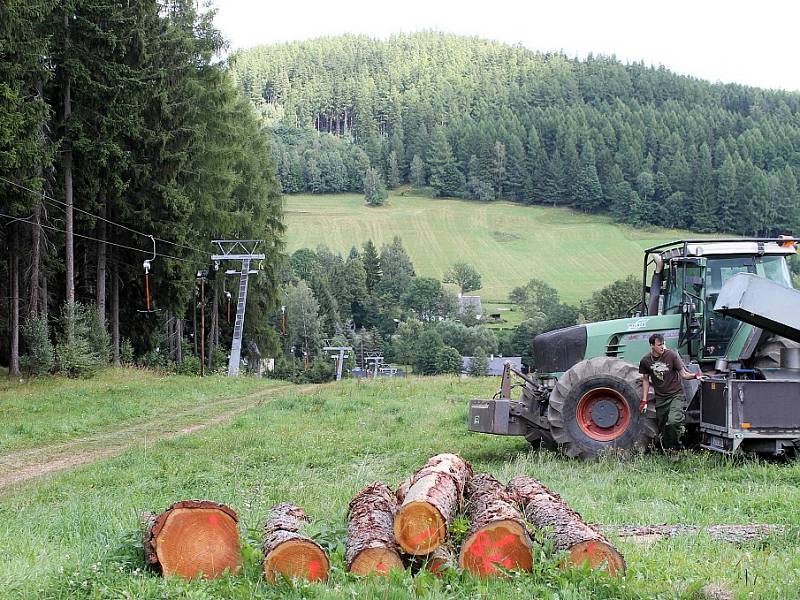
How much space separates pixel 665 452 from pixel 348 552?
6.91 metres

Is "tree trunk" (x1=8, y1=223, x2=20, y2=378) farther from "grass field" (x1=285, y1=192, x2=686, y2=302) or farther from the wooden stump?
"grass field" (x1=285, y1=192, x2=686, y2=302)

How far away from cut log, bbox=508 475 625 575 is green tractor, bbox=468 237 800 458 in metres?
4.77

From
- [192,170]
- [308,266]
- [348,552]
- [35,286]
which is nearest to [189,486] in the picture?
[348,552]

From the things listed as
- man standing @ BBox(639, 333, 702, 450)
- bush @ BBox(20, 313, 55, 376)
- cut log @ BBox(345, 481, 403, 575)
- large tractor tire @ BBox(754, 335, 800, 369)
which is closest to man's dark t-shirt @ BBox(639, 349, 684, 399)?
man standing @ BBox(639, 333, 702, 450)

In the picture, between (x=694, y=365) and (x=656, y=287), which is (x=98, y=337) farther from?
(x=694, y=365)

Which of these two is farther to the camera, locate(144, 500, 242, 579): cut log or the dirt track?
the dirt track

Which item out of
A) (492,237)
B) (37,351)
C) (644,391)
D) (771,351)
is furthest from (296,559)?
(492,237)

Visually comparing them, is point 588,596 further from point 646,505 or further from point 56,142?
point 56,142

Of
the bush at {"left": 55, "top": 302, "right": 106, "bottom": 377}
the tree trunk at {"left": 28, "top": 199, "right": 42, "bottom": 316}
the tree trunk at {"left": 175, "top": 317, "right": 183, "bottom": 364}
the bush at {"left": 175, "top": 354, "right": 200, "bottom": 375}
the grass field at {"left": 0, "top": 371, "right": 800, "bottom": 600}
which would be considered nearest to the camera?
the grass field at {"left": 0, "top": 371, "right": 800, "bottom": 600}

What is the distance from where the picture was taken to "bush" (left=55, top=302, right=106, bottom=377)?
2628cm

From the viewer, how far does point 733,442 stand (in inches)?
412

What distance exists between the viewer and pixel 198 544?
18.1ft

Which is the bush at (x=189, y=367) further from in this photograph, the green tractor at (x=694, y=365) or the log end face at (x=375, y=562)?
the log end face at (x=375, y=562)

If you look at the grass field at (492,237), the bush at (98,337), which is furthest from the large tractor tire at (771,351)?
the grass field at (492,237)
